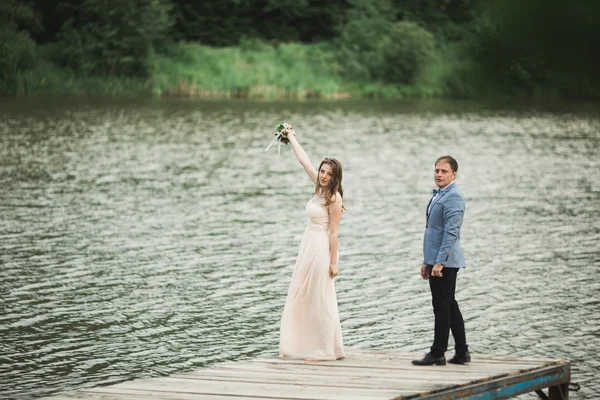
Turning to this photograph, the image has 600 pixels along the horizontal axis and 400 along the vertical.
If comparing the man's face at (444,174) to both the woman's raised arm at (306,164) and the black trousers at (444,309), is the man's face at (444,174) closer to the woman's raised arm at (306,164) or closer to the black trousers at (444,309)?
the black trousers at (444,309)

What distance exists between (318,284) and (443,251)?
1.42 meters

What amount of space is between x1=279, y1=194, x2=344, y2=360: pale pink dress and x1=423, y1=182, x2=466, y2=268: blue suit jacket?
3.71ft

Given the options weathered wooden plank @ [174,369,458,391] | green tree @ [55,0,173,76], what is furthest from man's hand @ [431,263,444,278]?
green tree @ [55,0,173,76]

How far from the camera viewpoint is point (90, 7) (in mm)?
66438

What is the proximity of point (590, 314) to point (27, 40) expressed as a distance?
5004cm

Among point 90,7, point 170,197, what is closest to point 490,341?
point 170,197

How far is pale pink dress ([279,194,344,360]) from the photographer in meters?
9.80

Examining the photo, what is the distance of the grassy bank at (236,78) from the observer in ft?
195

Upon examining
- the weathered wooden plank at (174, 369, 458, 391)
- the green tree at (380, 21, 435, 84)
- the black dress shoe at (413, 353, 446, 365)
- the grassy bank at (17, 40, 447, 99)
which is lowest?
the weathered wooden plank at (174, 369, 458, 391)

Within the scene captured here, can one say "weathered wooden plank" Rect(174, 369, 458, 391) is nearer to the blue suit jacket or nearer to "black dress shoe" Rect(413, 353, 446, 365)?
"black dress shoe" Rect(413, 353, 446, 365)

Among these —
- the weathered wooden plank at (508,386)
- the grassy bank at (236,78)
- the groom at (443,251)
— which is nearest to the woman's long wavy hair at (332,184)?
the groom at (443,251)

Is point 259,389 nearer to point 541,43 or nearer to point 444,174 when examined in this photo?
point 444,174

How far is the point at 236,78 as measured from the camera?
6019cm

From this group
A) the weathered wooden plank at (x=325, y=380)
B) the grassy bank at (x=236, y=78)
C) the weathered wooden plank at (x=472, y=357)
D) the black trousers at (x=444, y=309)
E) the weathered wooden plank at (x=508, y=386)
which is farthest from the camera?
the grassy bank at (x=236, y=78)
